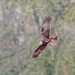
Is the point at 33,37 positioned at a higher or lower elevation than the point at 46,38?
lower

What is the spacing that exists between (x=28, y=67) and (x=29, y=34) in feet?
3.77

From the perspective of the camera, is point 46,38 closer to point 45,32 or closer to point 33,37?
point 45,32

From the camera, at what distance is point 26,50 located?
1037cm

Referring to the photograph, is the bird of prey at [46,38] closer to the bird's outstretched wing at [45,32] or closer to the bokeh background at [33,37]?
the bird's outstretched wing at [45,32]

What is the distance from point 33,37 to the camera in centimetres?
1016

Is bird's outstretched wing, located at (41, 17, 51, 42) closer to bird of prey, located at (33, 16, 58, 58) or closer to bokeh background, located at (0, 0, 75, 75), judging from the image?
bird of prey, located at (33, 16, 58, 58)

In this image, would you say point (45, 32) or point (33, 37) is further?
point (33, 37)

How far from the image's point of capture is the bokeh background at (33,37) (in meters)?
8.98

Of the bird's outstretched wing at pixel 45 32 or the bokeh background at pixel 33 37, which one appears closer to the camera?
the bird's outstretched wing at pixel 45 32

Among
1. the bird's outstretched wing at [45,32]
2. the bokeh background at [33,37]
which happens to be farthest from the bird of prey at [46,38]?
the bokeh background at [33,37]

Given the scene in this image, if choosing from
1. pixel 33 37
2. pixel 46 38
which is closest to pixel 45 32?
pixel 46 38

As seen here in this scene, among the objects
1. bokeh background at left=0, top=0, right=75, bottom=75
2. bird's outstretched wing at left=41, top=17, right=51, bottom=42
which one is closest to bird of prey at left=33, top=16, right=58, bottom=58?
bird's outstretched wing at left=41, top=17, right=51, bottom=42

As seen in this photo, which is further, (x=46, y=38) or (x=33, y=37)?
(x=33, y=37)

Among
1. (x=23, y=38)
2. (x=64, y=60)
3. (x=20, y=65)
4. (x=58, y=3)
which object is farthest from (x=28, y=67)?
(x=58, y=3)
